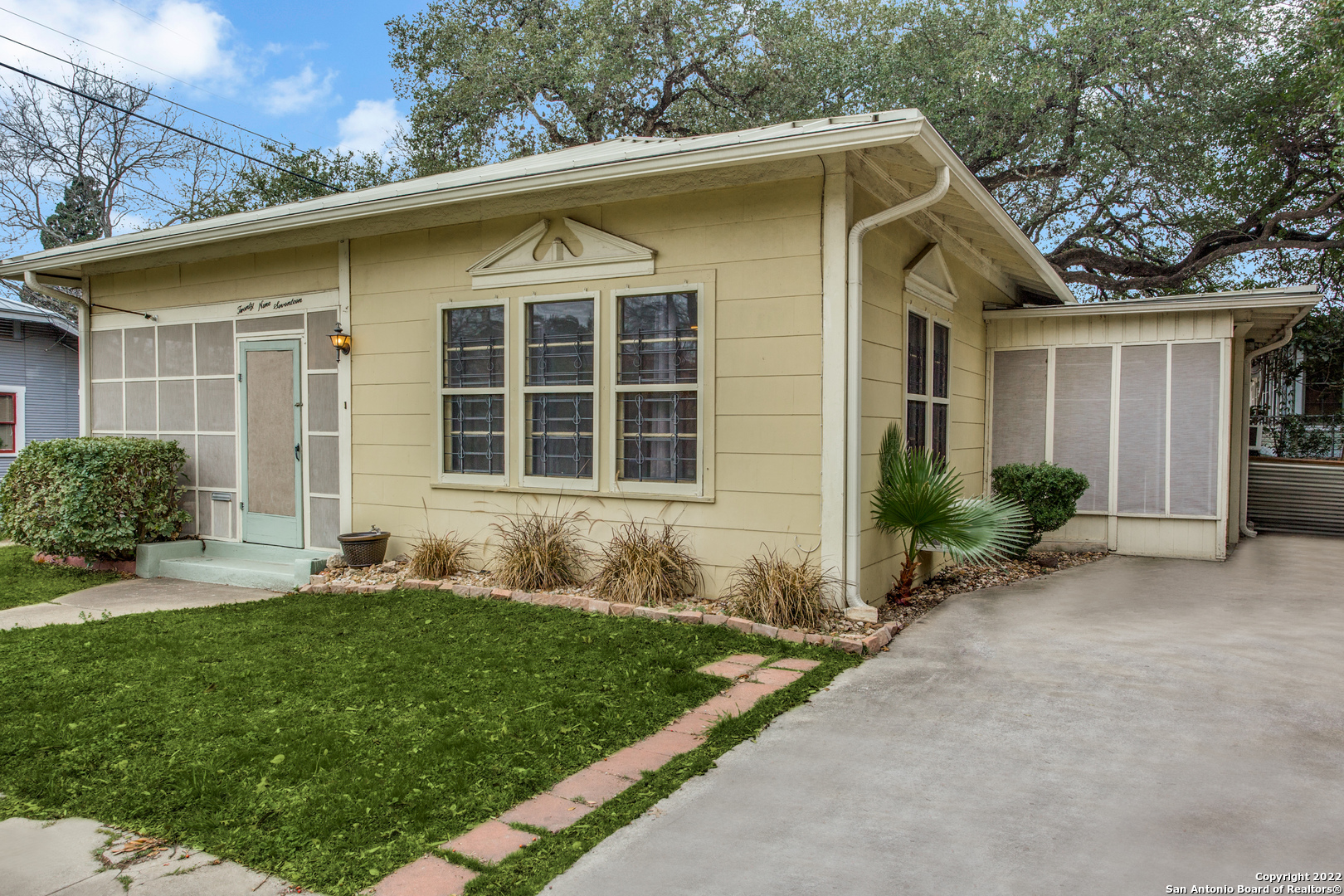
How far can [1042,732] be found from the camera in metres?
3.30

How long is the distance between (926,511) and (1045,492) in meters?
2.48

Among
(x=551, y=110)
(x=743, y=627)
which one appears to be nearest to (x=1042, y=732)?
(x=743, y=627)

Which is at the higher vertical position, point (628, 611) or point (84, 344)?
point (84, 344)

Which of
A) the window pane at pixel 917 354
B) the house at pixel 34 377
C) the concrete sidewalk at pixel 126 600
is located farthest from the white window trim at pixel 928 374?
the house at pixel 34 377

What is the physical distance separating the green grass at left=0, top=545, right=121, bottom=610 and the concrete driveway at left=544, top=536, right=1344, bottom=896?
20.2 feet

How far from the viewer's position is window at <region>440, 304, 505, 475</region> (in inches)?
251

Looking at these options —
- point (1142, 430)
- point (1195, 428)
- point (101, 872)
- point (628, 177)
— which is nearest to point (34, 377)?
point (628, 177)

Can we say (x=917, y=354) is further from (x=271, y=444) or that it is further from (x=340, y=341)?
(x=271, y=444)

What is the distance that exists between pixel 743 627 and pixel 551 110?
15.5 meters

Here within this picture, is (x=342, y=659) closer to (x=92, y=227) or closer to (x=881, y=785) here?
(x=881, y=785)

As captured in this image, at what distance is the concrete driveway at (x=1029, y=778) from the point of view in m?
2.28

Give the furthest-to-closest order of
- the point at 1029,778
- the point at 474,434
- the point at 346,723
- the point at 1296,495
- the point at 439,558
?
the point at 1296,495
the point at 474,434
the point at 439,558
the point at 346,723
the point at 1029,778

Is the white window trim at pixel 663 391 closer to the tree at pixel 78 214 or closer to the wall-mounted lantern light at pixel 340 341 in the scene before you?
the wall-mounted lantern light at pixel 340 341

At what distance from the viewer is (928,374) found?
648 centimetres
